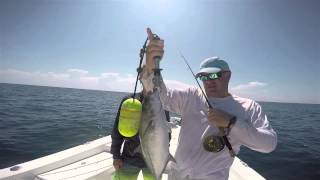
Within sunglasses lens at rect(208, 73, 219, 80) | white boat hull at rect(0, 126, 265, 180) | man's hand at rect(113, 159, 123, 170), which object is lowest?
white boat hull at rect(0, 126, 265, 180)

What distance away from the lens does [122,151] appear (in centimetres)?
445

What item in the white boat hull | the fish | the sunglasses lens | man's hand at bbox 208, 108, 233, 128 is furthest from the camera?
the white boat hull


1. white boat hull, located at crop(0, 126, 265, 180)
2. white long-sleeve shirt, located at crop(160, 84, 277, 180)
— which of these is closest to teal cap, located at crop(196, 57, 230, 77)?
white long-sleeve shirt, located at crop(160, 84, 277, 180)

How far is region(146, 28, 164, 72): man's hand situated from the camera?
2.48 m

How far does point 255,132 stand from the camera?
2.37 meters

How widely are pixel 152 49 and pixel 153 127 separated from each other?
28.9 inches

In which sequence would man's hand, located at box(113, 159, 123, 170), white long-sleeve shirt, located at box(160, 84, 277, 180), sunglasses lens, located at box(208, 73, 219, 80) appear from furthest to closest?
1. man's hand, located at box(113, 159, 123, 170)
2. sunglasses lens, located at box(208, 73, 219, 80)
3. white long-sleeve shirt, located at box(160, 84, 277, 180)

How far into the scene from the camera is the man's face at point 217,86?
9.20 ft

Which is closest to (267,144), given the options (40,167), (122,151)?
(122,151)

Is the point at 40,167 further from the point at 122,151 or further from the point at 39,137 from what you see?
the point at 39,137

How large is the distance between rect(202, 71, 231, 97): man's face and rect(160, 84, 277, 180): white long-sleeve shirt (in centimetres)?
7

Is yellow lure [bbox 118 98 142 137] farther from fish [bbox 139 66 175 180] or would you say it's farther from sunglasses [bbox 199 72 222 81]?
sunglasses [bbox 199 72 222 81]

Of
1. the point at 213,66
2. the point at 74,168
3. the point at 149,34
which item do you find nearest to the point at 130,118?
the point at 149,34

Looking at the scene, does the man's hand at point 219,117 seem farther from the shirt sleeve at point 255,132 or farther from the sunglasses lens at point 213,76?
the sunglasses lens at point 213,76
